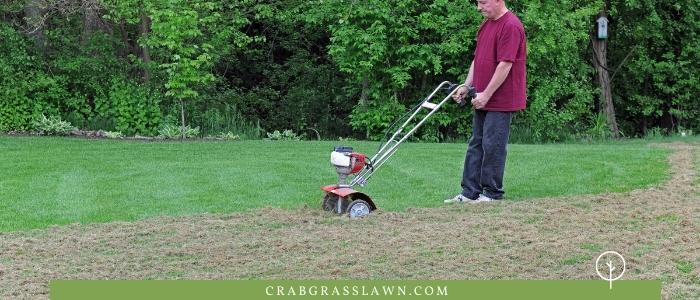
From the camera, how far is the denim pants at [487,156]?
8742 mm

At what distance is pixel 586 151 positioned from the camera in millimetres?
13156

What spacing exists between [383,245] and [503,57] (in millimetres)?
2124

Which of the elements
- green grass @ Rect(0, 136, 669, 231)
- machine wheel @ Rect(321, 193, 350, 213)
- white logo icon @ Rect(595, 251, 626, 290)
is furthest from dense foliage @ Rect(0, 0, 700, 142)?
white logo icon @ Rect(595, 251, 626, 290)

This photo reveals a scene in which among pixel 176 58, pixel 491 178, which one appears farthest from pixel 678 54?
pixel 491 178

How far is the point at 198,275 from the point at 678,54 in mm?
15156

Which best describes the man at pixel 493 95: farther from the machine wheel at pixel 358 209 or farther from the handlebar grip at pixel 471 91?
the machine wheel at pixel 358 209

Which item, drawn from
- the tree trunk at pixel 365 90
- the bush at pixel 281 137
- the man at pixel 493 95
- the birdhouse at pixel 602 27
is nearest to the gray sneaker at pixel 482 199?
the man at pixel 493 95

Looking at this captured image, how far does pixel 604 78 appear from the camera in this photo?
64.2 feet

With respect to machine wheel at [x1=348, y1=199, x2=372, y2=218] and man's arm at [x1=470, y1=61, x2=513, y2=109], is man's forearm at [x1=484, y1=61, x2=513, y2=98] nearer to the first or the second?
man's arm at [x1=470, y1=61, x2=513, y2=109]

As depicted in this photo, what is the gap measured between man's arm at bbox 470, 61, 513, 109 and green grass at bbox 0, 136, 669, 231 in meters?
0.96

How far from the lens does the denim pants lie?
874cm

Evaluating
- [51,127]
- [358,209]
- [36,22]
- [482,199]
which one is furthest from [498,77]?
[36,22]

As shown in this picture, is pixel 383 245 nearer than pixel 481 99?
Yes

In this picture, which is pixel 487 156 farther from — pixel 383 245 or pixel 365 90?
pixel 365 90
